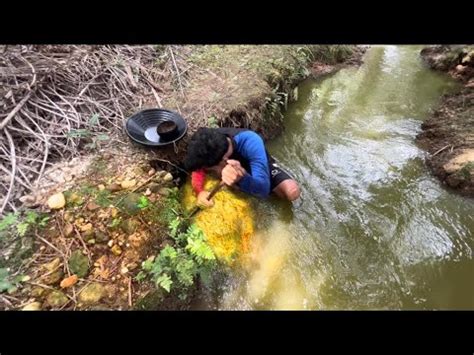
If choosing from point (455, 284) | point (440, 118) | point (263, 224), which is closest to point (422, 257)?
point (455, 284)

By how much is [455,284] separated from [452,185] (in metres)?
1.48

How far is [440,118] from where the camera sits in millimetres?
5852

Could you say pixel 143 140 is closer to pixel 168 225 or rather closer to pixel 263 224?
pixel 168 225

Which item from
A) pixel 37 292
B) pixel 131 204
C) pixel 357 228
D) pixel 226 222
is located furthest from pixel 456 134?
pixel 37 292

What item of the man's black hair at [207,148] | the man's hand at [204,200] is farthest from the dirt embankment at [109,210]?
the man's black hair at [207,148]

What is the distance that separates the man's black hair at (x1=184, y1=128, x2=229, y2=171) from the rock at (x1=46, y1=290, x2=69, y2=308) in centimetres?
158

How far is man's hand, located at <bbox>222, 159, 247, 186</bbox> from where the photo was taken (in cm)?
349

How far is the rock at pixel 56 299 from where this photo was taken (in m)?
2.87

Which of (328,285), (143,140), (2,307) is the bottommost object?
(328,285)

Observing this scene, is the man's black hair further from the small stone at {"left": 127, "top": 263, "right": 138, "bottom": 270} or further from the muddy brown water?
the small stone at {"left": 127, "top": 263, "right": 138, "bottom": 270}

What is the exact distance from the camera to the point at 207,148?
349 cm

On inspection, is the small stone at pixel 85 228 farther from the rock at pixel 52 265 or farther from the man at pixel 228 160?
the man at pixel 228 160

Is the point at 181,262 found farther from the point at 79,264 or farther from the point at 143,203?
the point at 79,264

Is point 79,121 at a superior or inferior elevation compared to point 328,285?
superior
